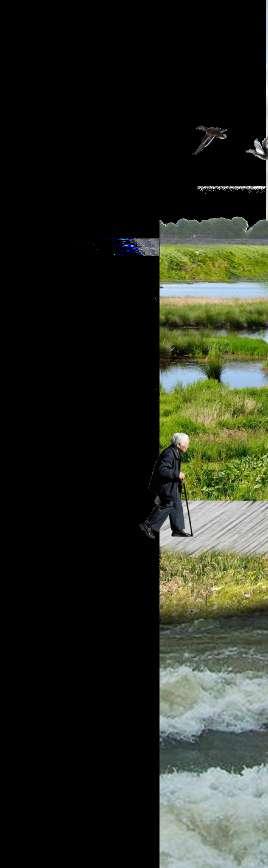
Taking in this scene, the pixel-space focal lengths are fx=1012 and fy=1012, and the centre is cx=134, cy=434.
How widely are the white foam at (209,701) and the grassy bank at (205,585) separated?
935 millimetres

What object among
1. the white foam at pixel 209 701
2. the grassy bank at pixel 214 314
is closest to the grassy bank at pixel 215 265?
the grassy bank at pixel 214 314

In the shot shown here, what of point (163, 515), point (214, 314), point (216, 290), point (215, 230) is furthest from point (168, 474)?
point (214, 314)

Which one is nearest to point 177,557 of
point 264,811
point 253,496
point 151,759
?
point 253,496

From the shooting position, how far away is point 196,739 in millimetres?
9266

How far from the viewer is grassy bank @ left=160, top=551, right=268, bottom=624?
38.6 ft

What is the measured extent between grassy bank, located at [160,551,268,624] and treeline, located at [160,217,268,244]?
22.2 feet

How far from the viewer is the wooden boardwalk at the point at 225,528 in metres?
11.2

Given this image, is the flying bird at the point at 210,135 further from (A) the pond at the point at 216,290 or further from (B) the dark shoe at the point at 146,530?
(A) the pond at the point at 216,290

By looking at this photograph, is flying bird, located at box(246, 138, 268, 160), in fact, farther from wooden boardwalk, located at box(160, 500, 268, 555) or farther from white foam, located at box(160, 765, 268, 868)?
wooden boardwalk, located at box(160, 500, 268, 555)

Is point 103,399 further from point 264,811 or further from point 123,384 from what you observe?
point 264,811

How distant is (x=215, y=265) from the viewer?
7.84m

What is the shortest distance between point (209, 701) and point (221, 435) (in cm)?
289

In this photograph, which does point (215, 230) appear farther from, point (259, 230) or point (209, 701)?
point (209, 701)

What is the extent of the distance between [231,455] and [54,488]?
7.37 metres
